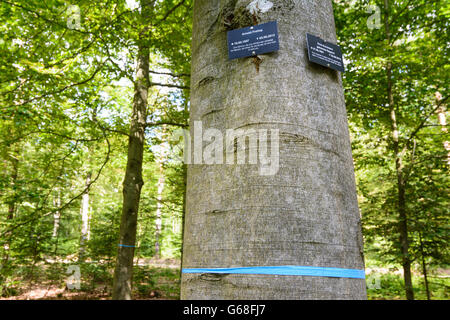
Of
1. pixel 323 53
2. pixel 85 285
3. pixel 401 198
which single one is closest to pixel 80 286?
pixel 85 285

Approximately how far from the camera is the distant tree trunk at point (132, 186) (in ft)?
19.9

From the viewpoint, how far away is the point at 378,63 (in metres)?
5.03

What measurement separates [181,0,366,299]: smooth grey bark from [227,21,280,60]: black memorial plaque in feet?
0.10

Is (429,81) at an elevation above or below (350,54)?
below

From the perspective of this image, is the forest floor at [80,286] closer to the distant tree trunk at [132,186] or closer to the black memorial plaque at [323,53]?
the distant tree trunk at [132,186]

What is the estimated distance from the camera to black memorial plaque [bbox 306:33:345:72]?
1.24 m

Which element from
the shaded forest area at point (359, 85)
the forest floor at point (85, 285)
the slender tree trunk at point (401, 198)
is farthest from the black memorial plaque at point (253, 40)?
the forest floor at point (85, 285)

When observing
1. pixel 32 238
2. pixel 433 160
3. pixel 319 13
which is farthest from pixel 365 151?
pixel 32 238

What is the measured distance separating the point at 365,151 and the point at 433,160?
132 cm

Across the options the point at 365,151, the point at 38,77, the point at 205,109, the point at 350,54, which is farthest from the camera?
the point at 365,151

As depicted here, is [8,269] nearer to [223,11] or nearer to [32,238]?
[32,238]

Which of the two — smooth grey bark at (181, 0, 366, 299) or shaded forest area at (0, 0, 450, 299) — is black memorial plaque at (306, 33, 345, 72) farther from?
shaded forest area at (0, 0, 450, 299)

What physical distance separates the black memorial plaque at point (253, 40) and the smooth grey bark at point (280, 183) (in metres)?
0.03

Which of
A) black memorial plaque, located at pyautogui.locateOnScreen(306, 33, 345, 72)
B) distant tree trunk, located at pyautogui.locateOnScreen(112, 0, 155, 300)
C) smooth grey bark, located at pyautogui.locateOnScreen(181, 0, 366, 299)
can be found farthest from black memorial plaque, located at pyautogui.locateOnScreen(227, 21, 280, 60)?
distant tree trunk, located at pyautogui.locateOnScreen(112, 0, 155, 300)
